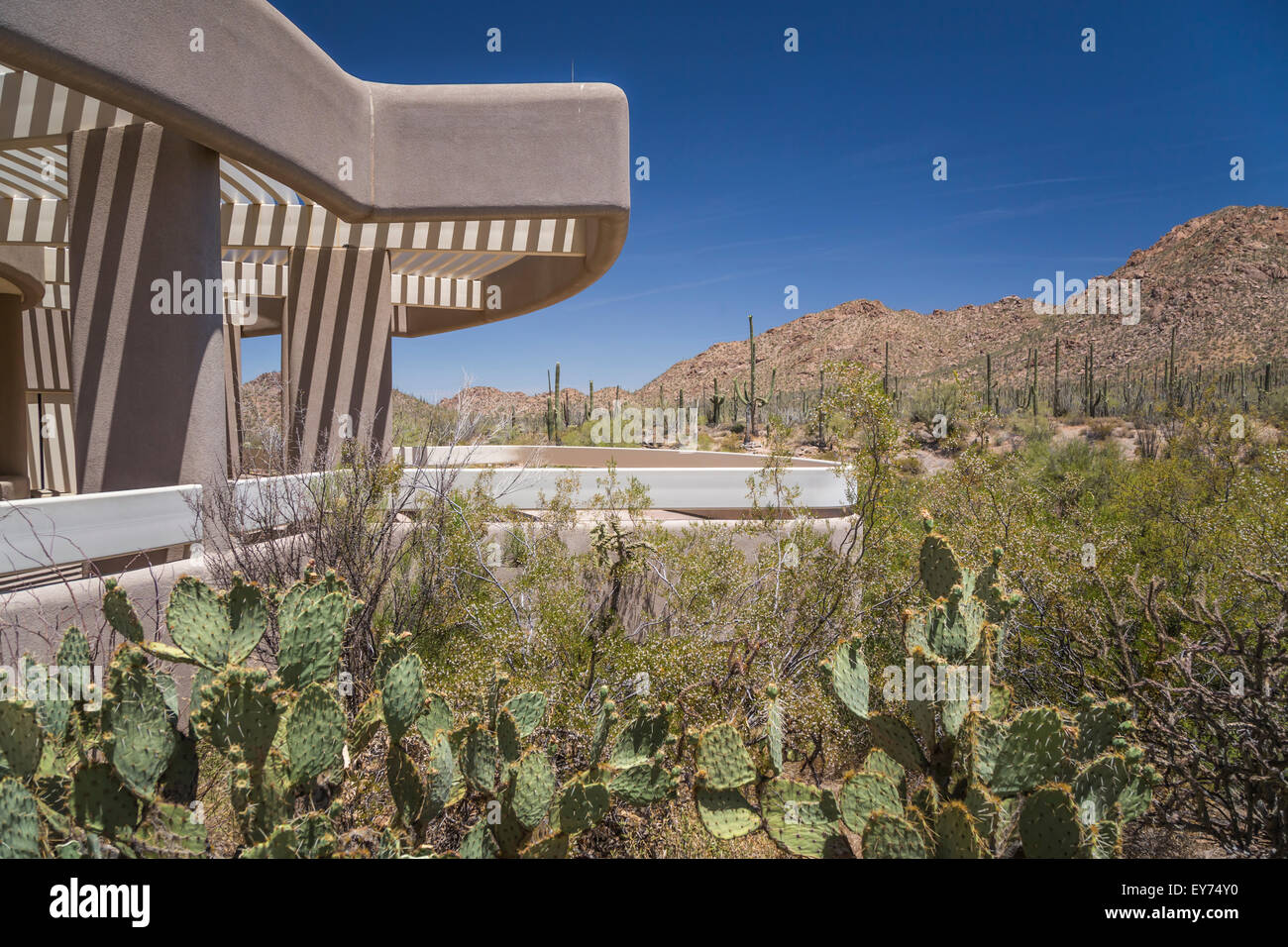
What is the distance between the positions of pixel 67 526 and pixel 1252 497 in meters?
10.4

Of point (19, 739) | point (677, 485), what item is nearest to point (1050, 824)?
point (19, 739)

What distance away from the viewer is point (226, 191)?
10234mm

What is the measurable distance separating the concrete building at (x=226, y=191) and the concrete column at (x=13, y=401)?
120cm

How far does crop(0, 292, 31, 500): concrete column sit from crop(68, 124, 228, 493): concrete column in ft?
26.8

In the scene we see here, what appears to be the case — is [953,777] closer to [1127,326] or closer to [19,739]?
[19,739]

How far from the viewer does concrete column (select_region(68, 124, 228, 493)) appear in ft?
20.2

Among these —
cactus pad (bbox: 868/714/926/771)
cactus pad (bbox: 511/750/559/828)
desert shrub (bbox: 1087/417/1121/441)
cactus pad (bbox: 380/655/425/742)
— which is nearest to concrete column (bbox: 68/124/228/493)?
cactus pad (bbox: 380/655/425/742)

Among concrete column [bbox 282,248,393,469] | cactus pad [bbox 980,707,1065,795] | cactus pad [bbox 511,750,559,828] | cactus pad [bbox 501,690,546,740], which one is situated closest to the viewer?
cactus pad [bbox 980,707,1065,795]

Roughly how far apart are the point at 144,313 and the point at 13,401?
974 centimetres

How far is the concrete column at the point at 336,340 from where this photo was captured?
10.7 metres

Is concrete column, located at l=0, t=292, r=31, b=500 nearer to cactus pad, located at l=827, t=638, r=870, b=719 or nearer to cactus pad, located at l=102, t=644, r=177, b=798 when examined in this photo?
cactus pad, located at l=102, t=644, r=177, b=798

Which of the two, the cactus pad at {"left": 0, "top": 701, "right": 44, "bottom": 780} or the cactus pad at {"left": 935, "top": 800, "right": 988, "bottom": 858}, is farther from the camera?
the cactus pad at {"left": 0, "top": 701, "right": 44, "bottom": 780}

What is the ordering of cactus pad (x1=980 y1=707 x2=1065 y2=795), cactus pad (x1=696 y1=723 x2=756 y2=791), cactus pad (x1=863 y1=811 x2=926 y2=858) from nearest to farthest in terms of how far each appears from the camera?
cactus pad (x1=863 y1=811 x2=926 y2=858) → cactus pad (x1=980 y1=707 x2=1065 y2=795) → cactus pad (x1=696 y1=723 x2=756 y2=791)
